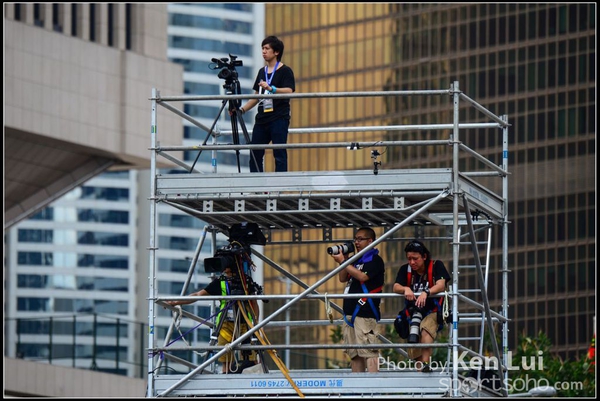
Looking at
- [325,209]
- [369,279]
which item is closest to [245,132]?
[325,209]

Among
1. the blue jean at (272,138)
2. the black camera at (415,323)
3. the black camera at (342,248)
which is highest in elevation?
the blue jean at (272,138)

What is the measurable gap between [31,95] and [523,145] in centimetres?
7543

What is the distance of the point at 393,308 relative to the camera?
403 feet

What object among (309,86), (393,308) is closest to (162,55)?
(393,308)

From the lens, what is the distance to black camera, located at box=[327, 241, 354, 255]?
2059cm

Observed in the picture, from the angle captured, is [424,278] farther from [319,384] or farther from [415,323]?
[319,384]

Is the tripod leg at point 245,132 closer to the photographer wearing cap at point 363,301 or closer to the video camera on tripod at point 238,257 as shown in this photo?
the video camera on tripod at point 238,257

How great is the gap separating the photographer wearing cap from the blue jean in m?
1.96

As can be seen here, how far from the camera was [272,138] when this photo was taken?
22.8 metres

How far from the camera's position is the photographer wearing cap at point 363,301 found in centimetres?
2078

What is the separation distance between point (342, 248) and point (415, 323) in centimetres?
128

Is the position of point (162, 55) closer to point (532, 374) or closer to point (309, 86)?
point (532, 374)

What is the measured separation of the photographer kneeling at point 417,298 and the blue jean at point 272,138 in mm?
2527

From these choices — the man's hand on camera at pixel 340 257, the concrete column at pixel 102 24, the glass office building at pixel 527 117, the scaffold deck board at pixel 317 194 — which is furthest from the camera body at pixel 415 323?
the glass office building at pixel 527 117
